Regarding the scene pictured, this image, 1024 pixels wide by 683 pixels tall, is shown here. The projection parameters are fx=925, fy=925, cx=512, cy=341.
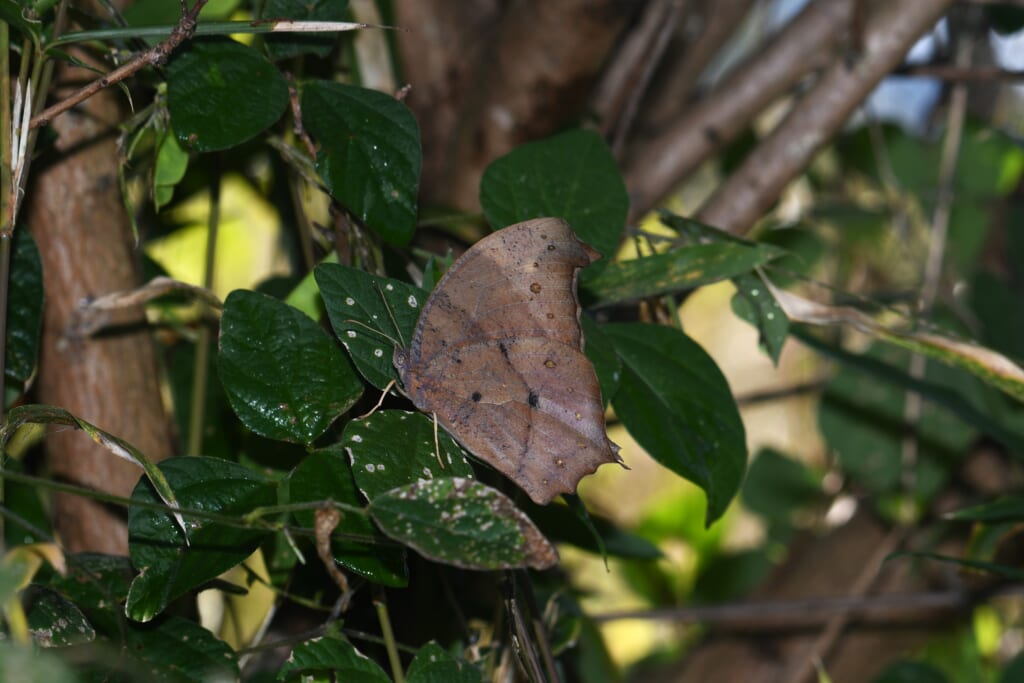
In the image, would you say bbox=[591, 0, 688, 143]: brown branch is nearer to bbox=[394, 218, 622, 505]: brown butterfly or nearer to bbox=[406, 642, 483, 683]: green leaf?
bbox=[394, 218, 622, 505]: brown butterfly

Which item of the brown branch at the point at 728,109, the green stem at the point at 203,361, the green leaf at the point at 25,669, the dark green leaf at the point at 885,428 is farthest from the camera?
the dark green leaf at the point at 885,428

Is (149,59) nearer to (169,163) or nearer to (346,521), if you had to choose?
(169,163)

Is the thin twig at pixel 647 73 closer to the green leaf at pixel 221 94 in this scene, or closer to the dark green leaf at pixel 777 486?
the green leaf at pixel 221 94

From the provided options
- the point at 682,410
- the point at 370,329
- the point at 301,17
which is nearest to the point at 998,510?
the point at 682,410


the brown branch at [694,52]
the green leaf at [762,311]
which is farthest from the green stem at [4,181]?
the brown branch at [694,52]

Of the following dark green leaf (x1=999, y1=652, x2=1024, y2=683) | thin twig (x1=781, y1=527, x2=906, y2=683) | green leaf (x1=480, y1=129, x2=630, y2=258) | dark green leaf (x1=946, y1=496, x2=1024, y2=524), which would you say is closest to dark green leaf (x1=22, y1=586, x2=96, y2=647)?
green leaf (x1=480, y1=129, x2=630, y2=258)

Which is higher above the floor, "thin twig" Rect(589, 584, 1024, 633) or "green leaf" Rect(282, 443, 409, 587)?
"green leaf" Rect(282, 443, 409, 587)
